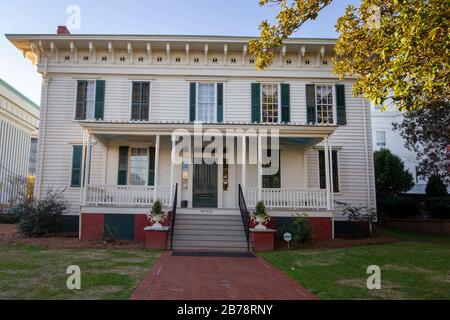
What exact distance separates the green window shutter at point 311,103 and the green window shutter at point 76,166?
9893 millimetres

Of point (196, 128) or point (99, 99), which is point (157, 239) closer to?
point (196, 128)

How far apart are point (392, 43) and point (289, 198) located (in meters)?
7.90

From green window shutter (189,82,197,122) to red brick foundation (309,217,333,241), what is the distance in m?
6.60

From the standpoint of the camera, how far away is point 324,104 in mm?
16094

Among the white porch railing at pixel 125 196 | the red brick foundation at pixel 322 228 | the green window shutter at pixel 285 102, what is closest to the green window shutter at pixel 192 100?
the white porch railing at pixel 125 196

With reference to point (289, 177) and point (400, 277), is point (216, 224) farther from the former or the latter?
point (400, 277)

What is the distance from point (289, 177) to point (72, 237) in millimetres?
8880

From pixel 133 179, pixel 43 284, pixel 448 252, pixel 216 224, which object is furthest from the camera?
pixel 133 179

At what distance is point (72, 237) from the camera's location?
13.4 metres

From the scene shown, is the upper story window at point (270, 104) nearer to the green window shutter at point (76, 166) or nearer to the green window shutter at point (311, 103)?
the green window shutter at point (311, 103)

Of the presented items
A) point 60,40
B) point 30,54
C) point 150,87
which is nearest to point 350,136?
point 150,87

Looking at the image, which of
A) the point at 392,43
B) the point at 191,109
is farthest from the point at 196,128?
the point at 392,43

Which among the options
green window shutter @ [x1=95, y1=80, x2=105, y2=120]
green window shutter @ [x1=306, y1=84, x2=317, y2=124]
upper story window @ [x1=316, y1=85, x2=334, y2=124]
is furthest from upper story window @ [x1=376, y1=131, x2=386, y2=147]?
green window shutter @ [x1=95, y1=80, x2=105, y2=120]
